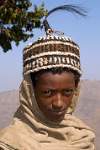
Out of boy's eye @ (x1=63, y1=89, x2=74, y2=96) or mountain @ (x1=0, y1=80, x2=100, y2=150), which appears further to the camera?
mountain @ (x1=0, y1=80, x2=100, y2=150)

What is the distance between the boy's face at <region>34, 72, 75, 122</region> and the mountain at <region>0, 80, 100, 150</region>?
96.0 meters

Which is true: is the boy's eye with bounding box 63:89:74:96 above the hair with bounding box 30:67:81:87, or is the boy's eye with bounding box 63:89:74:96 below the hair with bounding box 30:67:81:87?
below

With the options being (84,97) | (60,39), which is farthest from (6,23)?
(84,97)

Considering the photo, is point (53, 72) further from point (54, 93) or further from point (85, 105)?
point (85, 105)

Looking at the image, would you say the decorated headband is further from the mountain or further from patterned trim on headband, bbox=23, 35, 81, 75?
the mountain

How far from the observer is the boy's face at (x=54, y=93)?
357cm

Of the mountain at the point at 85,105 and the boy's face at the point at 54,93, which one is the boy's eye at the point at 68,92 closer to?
the boy's face at the point at 54,93

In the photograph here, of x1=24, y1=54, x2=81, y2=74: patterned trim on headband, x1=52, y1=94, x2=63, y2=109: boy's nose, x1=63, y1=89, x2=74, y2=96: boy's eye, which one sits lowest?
x1=52, y1=94, x2=63, y2=109: boy's nose

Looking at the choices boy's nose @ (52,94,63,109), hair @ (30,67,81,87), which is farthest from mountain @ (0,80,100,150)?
boy's nose @ (52,94,63,109)

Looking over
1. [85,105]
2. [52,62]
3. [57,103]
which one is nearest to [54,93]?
[57,103]

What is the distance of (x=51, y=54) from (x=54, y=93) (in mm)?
252

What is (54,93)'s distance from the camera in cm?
358

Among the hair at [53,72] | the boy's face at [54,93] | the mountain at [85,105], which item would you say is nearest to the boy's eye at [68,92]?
the boy's face at [54,93]

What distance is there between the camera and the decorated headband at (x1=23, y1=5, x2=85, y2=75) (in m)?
3.61
